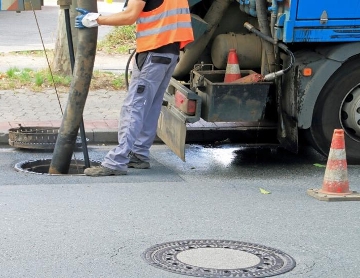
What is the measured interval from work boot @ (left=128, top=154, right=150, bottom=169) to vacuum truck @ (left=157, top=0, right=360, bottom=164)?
0.95 ft

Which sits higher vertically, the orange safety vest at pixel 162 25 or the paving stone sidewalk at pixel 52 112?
the orange safety vest at pixel 162 25

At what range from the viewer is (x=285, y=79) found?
7.71 meters

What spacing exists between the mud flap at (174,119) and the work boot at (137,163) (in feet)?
0.92

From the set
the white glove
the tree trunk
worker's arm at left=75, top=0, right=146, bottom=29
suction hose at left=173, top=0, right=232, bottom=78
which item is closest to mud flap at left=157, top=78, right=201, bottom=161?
suction hose at left=173, top=0, right=232, bottom=78

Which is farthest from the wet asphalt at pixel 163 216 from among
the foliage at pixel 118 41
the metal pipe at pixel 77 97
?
the foliage at pixel 118 41

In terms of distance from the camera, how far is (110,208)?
622 centimetres

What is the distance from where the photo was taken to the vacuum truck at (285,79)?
7383 millimetres

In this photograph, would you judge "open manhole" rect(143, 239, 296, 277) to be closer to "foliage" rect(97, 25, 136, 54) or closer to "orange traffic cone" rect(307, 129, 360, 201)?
"orange traffic cone" rect(307, 129, 360, 201)

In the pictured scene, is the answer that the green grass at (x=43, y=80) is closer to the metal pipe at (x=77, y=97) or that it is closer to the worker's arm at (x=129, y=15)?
the metal pipe at (x=77, y=97)

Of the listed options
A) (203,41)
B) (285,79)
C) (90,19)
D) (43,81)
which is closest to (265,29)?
(285,79)

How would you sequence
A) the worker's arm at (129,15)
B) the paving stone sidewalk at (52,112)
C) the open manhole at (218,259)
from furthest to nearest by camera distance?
1. the paving stone sidewalk at (52,112)
2. the worker's arm at (129,15)
3. the open manhole at (218,259)

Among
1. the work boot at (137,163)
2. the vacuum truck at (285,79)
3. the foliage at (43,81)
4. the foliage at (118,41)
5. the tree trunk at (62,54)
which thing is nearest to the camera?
the vacuum truck at (285,79)

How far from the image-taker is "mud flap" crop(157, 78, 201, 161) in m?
7.50

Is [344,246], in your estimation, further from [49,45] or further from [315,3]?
[49,45]
